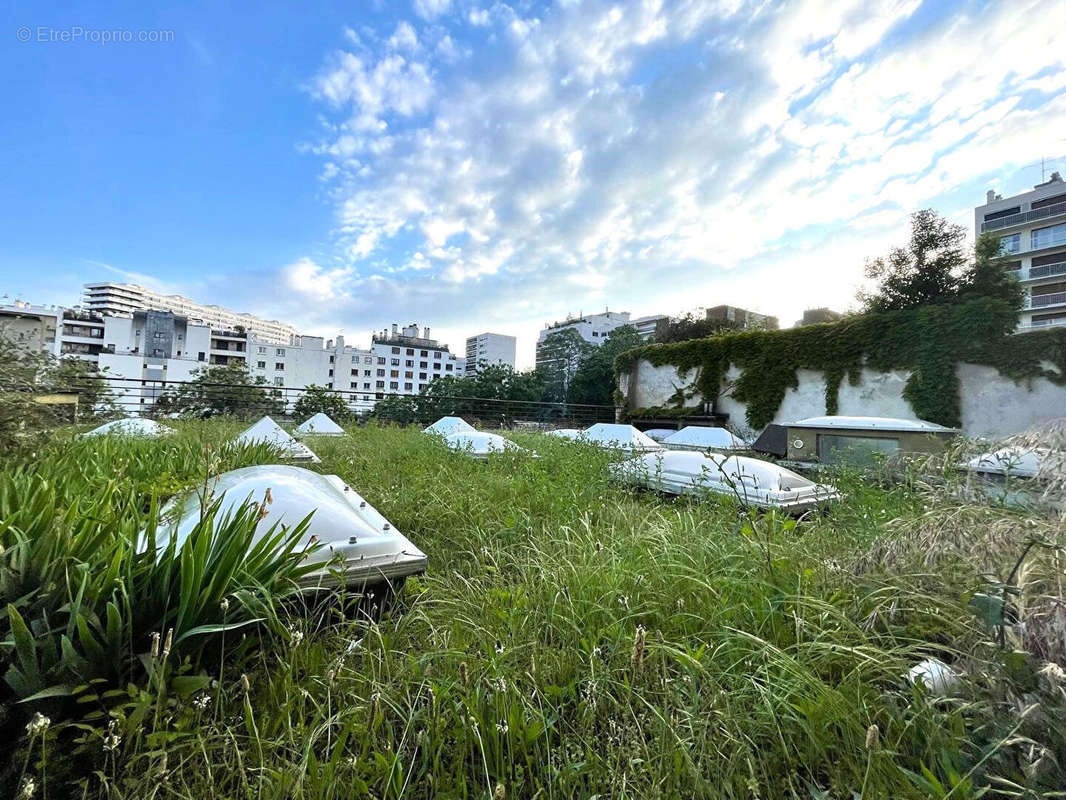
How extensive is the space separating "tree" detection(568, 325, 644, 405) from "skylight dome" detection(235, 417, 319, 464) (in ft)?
86.2

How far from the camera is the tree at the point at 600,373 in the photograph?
3156cm

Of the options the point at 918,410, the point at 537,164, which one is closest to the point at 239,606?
the point at 537,164

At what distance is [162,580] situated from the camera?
1.07 metres

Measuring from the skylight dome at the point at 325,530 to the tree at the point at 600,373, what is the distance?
95.0 ft

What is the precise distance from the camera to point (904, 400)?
1087 cm

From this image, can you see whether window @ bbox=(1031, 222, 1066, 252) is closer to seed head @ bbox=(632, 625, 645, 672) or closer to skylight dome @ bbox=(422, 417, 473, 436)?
skylight dome @ bbox=(422, 417, 473, 436)

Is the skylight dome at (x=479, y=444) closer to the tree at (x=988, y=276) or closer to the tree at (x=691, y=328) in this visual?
the tree at (x=988, y=276)

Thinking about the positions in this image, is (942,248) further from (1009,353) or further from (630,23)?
(630,23)

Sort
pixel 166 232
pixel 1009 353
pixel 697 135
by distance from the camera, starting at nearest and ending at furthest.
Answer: pixel 697 135 → pixel 1009 353 → pixel 166 232

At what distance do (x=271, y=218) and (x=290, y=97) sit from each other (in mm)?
3295

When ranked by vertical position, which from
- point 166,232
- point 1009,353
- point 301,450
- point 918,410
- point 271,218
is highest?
point 166,232

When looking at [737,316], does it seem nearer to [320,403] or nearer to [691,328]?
[691,328]

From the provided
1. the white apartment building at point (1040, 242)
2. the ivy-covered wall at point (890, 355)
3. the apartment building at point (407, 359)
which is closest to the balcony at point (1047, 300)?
the white apartment building at point (1040, 242)

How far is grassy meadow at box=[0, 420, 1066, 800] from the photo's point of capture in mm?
819
